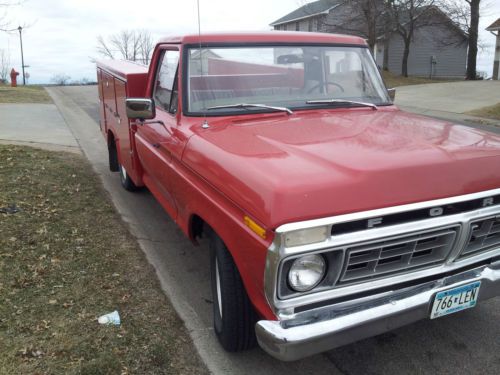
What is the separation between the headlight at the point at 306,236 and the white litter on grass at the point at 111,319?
1613 millimetres

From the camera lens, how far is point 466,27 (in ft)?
95.8

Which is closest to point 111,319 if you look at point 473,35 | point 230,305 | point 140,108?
point 230,305

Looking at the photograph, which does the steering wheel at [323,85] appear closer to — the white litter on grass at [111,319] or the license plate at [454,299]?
the license plate at [454,299]

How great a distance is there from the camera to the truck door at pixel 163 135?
360 centimetres

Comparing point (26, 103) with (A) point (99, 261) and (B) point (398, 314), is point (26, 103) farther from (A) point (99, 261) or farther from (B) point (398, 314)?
(B) point (398, 314)

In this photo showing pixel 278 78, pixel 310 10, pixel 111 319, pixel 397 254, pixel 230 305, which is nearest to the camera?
pixel 397 254

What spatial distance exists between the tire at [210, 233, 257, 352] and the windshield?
3.96 ft

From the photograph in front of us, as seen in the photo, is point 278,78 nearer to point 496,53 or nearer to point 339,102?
point 339,102

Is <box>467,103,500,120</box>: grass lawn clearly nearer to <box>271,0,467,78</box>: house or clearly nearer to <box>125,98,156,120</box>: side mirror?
<box>125,98,156,120</box>: side mirror

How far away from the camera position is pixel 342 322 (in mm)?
2148

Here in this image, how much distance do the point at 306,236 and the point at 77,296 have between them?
6.84 feet

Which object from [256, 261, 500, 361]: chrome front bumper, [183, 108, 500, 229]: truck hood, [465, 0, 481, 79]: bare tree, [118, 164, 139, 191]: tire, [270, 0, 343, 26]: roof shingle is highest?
[270, 0, 343, 26]: roof shingle

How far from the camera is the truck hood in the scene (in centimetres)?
211

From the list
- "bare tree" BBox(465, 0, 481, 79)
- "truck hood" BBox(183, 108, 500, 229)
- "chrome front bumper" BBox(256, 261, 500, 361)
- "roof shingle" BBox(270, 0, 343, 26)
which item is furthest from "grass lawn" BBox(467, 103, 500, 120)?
"roof shingle" BBox(270, 0, 343, 26)
